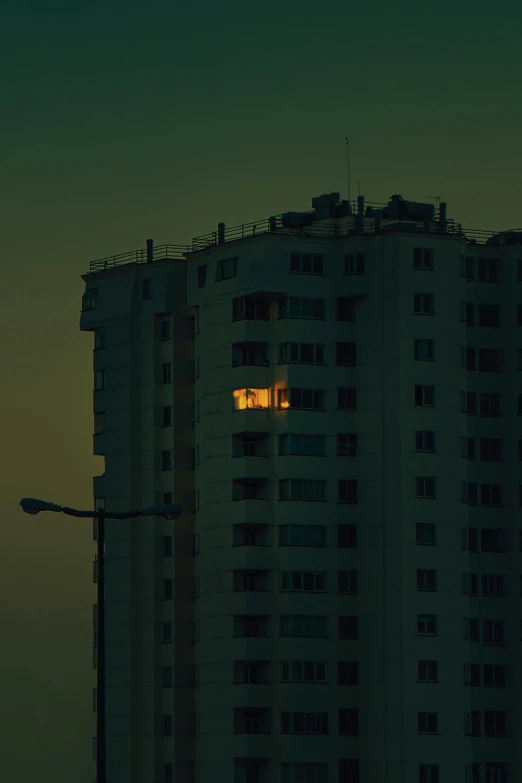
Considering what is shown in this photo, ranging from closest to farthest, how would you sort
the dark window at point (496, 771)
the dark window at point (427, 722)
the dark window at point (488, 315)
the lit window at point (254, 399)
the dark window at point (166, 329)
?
1. the dark window at point (427, 722)
2. the lit window at point (254, 399)
3. the dark window at point (496, 771)
4. the dark window at point (488, 315)
5. the dark window at point (166, 329)

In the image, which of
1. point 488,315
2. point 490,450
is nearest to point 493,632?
point 490,450

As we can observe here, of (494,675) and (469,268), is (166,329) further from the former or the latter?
(494,675)

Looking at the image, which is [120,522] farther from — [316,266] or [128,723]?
[316,266]

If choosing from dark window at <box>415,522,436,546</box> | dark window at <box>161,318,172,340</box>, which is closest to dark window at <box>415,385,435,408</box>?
dark window at <box>415,522,436,546</box>

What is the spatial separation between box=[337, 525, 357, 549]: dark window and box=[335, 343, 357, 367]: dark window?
1058 centimetres

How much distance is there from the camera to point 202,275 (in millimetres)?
140875

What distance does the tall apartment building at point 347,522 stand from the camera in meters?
133

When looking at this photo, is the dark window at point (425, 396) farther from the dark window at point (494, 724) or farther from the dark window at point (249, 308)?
the dark window at point (494, 724)

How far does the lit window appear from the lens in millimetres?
135125

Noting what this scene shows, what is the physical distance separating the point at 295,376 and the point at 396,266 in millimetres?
9540

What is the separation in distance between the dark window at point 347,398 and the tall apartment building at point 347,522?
145 mm

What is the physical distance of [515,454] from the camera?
458ft

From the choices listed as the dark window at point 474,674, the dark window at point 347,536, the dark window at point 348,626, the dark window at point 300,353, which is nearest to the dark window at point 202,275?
the dark window at point 300,353

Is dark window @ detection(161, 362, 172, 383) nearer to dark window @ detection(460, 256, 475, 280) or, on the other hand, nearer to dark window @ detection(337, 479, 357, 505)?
dark window @ detection(337, 479, 357, 505)
